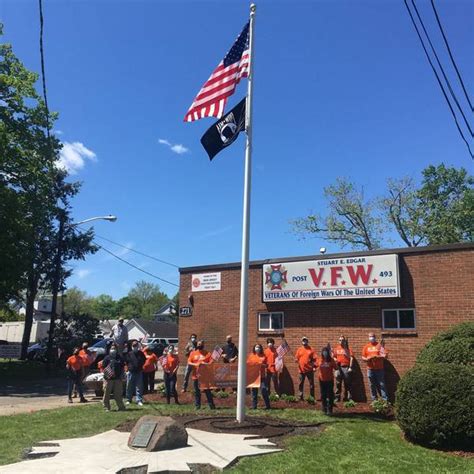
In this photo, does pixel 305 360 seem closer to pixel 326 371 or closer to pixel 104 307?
pixel 326 371

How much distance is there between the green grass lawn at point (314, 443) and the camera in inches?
304

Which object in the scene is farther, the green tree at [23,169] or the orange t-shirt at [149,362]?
the green tree at [23,169]

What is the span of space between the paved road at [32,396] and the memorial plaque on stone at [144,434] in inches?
256

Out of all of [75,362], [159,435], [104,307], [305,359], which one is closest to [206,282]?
[75,362]

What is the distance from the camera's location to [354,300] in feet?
50.3

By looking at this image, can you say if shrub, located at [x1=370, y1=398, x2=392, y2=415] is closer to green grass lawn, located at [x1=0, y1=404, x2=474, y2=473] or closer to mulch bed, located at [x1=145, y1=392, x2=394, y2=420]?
mulch bed, located at [x1=145, y1=392, x2=394, y2=420]

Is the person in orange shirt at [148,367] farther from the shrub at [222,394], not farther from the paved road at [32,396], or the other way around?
the shrub at [222,394]

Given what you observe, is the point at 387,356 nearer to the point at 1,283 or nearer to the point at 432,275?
the point at 432,275

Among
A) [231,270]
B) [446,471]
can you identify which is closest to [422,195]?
[231,270]

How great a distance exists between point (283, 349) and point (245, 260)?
5823 mm

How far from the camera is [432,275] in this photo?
14172mm

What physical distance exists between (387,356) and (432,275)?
2485mm

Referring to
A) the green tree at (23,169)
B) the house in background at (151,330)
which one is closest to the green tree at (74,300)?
the house in background at (151,330)

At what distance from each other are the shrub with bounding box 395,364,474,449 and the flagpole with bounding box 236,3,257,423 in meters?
3.12
